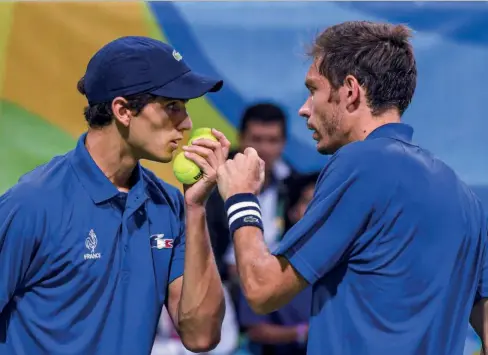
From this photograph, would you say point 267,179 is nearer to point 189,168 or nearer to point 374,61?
point 189,168

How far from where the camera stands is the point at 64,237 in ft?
12.2

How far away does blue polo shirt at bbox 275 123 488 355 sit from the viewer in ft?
11.2

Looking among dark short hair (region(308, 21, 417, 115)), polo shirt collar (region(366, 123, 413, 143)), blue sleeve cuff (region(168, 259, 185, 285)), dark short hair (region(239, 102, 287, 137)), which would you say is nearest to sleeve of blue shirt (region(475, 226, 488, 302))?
polo shirt collar (region(366, 123, 413, 143))

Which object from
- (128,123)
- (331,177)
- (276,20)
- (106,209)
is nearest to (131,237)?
(106,209)

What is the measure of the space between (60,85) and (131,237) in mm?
2899

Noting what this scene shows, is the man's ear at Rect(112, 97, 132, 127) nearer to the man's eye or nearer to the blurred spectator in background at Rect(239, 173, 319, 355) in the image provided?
the man's eye

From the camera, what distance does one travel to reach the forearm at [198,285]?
3.94 metres

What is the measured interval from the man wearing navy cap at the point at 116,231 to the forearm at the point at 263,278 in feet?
1.54

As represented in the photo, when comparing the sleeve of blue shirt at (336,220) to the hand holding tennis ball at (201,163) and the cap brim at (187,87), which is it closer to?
the hand holding tennis ball at (201,163)

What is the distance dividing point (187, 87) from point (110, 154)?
0.38 m

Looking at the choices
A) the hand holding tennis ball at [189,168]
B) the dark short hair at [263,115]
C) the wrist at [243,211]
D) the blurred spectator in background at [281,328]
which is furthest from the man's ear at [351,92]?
the dark short hair at [263,115]

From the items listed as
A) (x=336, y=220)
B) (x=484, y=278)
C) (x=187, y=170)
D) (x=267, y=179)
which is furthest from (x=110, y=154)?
(x=267, y=179)

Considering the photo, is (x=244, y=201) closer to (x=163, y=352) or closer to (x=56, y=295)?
(x=56, y=295)

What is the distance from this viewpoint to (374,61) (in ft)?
11.9
